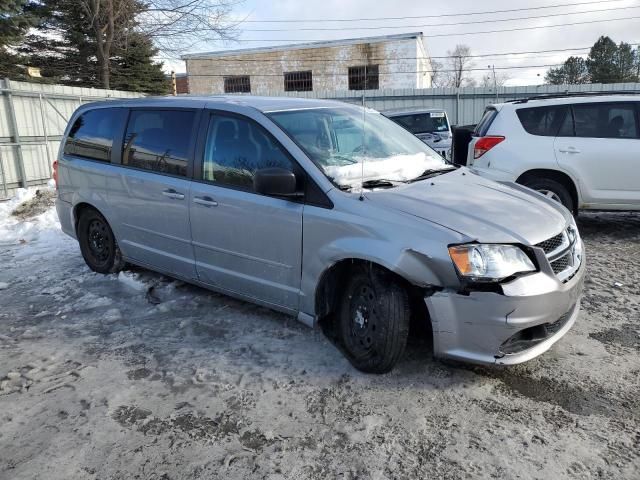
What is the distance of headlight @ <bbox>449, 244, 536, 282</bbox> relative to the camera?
2.88 m

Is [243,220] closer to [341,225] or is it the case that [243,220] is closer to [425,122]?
[341,225]

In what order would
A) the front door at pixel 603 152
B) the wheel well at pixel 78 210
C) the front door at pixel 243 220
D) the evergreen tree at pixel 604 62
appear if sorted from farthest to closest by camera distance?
the evergreen tree at pixel 604 62, the front door at pixel 603 152, the wheel well at pixel 78 210, the front door at pixel 243 220

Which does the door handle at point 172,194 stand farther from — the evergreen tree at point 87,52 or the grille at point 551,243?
the evergreen tree at point 87,52

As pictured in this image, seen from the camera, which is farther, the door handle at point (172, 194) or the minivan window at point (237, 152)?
the door handle at point (172, 194)

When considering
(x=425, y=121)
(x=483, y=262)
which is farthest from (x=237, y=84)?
(x=483, y=262)

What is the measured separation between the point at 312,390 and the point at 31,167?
10.7 meters

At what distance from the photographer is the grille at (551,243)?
3.09m

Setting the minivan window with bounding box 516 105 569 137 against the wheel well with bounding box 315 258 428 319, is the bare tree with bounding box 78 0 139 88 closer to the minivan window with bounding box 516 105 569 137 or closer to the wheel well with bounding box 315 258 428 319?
the minivan window with bounding box 516 105 569 137

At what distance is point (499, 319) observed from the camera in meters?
2.87

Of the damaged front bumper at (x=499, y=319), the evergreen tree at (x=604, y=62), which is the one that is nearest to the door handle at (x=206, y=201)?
the damaged front bumper at (x=499, y=319)

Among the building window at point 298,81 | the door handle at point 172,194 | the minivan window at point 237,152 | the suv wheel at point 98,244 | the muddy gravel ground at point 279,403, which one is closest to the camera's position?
the muddy gravel ground at point 279,403

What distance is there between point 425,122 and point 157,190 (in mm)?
10966

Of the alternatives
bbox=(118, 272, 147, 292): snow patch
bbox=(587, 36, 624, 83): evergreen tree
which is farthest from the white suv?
bbox=(587, 36, 624, 83): evergreen tree

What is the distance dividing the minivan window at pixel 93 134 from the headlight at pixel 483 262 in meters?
3.64
